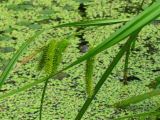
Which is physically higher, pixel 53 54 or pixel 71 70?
pixel 53 54

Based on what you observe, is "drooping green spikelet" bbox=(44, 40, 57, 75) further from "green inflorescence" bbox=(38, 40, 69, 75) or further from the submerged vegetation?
the submerged vegetation

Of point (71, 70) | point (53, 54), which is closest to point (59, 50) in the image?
point (53, 54)

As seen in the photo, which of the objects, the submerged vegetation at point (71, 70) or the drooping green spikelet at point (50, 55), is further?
the submerged vegetation at point (71, 70)

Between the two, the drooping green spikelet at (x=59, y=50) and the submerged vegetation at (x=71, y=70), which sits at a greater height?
the drooping green spikelet at (x=59, y=50)

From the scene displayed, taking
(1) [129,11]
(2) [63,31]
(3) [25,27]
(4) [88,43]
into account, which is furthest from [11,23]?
(1) [129,11]

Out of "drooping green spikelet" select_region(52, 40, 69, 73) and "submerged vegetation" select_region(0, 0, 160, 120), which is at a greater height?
"drooping green spikelet" select_region(52, 40, 69, 73)

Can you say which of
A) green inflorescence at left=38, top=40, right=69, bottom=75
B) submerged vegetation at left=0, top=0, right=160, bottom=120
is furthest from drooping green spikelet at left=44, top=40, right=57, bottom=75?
submerged vegetation at left=0, top=0, right=160, bottom=120

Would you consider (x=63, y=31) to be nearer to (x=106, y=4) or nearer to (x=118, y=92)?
(x=106, y=4)

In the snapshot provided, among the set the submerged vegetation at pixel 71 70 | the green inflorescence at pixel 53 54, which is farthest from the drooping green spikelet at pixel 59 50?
the submerged vegetation at pixel 71 70

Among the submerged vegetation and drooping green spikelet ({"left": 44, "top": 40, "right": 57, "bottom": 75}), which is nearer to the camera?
drooping green spikelet ({"left": 44, "top": 40, "right": 57, "bottom": 75})

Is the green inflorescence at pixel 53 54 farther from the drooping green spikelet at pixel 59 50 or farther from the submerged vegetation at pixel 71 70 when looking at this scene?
the submerged vegetation at pixel 71 70

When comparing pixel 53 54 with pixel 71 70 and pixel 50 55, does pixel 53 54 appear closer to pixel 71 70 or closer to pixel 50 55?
pixel 50 55
